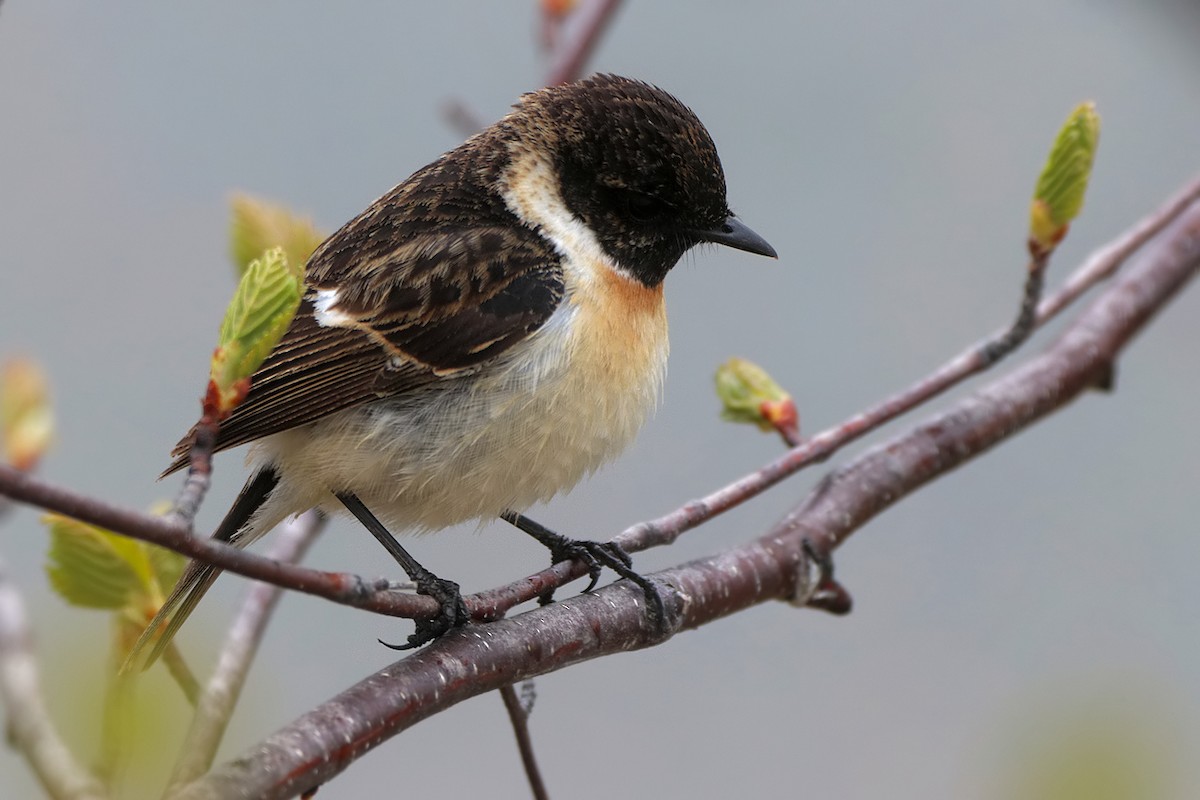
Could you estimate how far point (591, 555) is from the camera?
338 centimetres

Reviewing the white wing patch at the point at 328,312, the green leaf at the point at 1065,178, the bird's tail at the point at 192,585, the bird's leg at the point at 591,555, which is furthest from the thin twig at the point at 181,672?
the green leaf at the point at 1065,178

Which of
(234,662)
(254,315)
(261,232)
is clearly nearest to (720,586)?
(234,662)

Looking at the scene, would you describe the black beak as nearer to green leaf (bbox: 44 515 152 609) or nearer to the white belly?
the white belly

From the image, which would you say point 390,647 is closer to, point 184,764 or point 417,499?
point 417,499

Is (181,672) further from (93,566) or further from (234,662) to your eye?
(234,662)

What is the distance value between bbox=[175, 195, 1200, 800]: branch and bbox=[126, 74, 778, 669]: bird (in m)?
0.23

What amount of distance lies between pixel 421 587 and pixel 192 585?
532mm

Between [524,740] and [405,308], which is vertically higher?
[405,308]

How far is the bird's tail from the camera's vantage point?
226cm

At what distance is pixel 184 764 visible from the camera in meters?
1.73

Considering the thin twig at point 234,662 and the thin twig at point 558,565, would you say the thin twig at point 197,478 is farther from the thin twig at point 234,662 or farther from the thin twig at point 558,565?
the thin twig at point 234,662

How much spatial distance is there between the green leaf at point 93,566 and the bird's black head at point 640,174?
1754mm

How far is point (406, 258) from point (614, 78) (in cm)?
84

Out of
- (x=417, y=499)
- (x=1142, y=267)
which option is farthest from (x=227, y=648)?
(x=1142, y=267)
